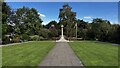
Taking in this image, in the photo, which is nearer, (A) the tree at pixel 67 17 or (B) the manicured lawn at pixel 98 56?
(B) the manicured lawn at pixel 98 56

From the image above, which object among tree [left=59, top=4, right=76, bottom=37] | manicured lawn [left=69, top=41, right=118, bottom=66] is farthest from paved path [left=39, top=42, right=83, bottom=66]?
tree [left=59, top=4, right=76, bottom=37]

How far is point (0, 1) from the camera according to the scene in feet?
101

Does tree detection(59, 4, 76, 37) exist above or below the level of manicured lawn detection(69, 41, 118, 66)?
above

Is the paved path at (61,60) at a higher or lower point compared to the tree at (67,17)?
lower

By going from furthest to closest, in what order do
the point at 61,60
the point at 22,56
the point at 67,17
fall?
1. the point at 67,17
2. the point at 22,56
3. the point at 61,60

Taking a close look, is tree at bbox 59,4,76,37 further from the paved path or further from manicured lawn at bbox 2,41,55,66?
the paved path

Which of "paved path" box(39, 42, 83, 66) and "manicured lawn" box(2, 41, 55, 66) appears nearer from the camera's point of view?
"paved path" box(39, 42, 83, 66)

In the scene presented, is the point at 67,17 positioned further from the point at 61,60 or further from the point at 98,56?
the point at 61,60

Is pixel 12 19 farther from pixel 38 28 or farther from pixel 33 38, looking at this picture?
pixel 38 28

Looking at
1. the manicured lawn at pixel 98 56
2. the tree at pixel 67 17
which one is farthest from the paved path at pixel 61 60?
the tree at pixel 67 17

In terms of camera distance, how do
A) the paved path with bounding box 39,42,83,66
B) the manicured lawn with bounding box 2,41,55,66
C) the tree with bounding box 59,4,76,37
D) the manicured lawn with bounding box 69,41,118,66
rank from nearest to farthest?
the paved path with bounding box 39,42,83,66 < the manicured lawn with bounding box 2,41,55,66 < the manicured lawn with bounding box 69,41,118,66 < the tree with bounding box 59,4,76,37

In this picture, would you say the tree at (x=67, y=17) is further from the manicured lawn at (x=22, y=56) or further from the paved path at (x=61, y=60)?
the paved path at (x=61, y=60)

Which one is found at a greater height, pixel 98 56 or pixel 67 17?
pixel 67 17

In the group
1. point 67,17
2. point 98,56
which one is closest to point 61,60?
point 98,56
